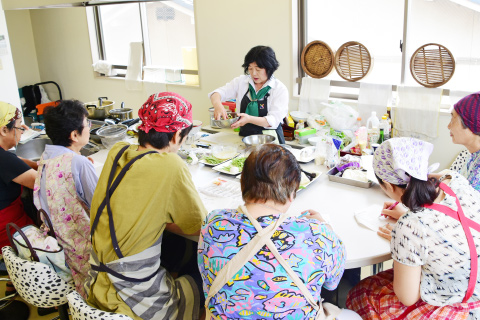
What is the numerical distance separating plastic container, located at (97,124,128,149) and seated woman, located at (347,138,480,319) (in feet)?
7.00

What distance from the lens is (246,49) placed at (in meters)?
4.33

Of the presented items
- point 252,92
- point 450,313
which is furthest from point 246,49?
point 450,313

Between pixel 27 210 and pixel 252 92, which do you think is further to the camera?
pixel 252 92

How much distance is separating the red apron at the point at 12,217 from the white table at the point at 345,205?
562 mm

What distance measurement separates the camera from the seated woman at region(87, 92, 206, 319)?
1627 millimetres

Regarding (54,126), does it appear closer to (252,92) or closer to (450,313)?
(252,92)

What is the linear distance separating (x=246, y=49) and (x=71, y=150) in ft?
8.38

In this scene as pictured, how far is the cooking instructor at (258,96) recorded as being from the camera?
3.16 meters

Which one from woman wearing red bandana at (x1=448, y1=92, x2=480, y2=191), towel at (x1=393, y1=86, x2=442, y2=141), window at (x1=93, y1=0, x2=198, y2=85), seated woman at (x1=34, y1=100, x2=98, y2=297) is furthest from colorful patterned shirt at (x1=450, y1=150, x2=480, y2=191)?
window at (x1=93, y1=0, x2=198, y2=85)

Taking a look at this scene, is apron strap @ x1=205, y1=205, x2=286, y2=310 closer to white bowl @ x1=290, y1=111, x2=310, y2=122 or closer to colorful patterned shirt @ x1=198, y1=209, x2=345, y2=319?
colorful patterned shirt @ x1=198, y1=209, x2=345, y2=319

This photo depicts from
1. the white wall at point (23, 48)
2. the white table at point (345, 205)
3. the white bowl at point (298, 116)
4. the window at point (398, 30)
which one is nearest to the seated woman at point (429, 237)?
the white table at point (345, 205)

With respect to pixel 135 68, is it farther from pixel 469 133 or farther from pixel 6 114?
pixel 469 133

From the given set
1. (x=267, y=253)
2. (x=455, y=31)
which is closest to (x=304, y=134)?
(x=455, y=31)

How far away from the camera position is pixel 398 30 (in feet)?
11.7
